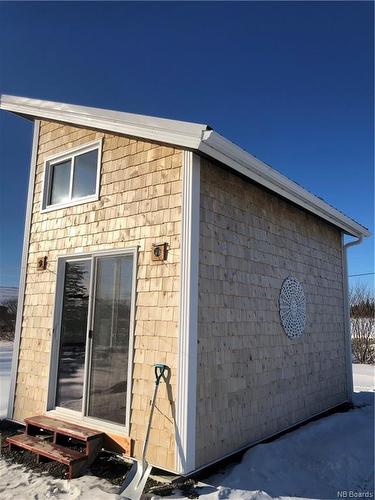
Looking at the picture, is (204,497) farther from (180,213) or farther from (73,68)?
(73,68)

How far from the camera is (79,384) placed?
4.32 meters

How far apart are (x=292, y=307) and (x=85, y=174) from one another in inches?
129

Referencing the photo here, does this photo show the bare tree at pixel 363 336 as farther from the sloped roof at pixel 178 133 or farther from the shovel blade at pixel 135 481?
the shovel blade at pixel 135 481

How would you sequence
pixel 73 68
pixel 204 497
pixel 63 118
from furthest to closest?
pixel 73 68
pixel 63 118
pixel 204 497

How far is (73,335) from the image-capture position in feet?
14.9

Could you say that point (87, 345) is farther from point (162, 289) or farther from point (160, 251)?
point (160, 251)

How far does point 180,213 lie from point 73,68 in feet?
16.7

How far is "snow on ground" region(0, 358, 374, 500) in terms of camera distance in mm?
3100

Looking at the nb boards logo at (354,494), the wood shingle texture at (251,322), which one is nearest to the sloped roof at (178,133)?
the wood shingle texture at (251,322)

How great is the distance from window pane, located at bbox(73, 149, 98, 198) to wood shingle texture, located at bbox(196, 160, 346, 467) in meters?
1.59

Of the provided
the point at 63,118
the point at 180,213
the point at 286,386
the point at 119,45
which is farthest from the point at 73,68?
the point at 286,386

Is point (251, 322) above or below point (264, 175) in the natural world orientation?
below

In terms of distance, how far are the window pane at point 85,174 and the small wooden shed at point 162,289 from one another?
0.06ft

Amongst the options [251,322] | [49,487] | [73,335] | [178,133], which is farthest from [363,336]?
[49,487]
